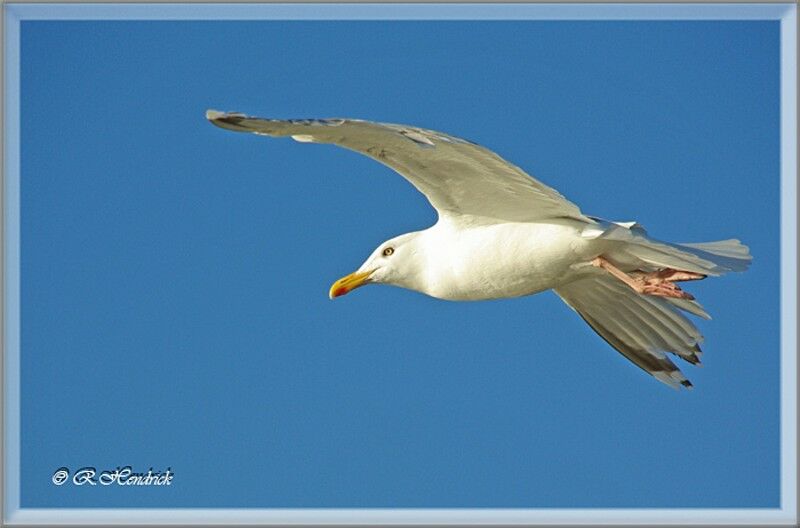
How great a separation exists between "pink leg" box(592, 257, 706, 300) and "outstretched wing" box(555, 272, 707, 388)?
2.66 ft

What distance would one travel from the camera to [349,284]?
26.1 ft

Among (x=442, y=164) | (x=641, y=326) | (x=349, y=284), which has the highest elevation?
(x=442, y=164)

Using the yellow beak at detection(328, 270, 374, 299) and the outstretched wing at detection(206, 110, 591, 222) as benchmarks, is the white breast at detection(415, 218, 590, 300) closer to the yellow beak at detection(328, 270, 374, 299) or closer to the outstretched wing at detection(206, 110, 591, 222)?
the outstretched wing at detection(206, 110, 591, 222)

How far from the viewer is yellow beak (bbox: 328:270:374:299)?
26.1 feet

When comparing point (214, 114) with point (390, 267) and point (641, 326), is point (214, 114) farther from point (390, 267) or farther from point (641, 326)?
point (641, 326)

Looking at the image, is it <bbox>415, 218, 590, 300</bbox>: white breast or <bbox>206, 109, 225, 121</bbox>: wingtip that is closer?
<bbox>206, 109, 225, 121</bbox>: wingtip

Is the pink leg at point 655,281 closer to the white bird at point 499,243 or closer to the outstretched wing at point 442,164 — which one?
the white bird at point 499,243

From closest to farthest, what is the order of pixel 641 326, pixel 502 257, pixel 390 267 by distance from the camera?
pixel 502 257
pixel 390 267
pixel 641 326

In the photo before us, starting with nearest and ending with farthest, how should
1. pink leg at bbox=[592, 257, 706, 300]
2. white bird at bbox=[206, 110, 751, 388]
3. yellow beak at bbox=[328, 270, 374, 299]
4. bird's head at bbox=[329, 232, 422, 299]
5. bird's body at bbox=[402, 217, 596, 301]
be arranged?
1. white bird at bbox=[206, 110, 751, 388]
2. bird's body at bbox=[402, 217, 596, 301]
3. pink leg at bbox=[592, 257, 706, 300]
4. bird's head at bbox=[329, 232, 422, 299]
5. yellow beak at bbox=[328, 270, 374, 299]

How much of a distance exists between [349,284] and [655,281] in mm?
1818

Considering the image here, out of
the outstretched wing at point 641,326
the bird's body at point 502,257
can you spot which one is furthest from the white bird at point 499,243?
the outstretched wing at point 641,326

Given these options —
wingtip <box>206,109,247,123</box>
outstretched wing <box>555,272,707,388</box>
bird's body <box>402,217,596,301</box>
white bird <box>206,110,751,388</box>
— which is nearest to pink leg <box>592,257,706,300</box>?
white bird <box>206,110,751,388</box>

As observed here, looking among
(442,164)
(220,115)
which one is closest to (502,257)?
(442,164)

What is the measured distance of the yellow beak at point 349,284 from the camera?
7.94m
